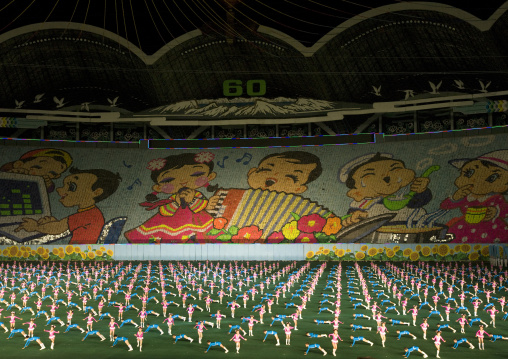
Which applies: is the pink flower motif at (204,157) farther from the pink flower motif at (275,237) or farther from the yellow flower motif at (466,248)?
the yellow flower motif at (466,248)

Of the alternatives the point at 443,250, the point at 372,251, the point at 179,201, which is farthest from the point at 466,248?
the point at 179,201

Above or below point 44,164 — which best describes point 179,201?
below

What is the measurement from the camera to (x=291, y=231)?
42906 millimetres

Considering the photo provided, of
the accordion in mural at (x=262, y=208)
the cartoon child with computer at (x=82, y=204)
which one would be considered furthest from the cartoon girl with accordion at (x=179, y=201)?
the cartoon child with computer at (x=82, y=204)

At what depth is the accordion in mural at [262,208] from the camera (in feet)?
143

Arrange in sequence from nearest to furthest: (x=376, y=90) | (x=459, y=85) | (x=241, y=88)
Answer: (x=459, y=85)
(x=376, y=90)
(x=241, y=88)

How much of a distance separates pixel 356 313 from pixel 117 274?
15.8 m

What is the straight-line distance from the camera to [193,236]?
4325cm

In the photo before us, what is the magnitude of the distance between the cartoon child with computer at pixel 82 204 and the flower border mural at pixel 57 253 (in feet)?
3.96

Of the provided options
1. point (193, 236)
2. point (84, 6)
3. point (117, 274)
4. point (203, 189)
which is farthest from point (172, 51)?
point (117, 274)

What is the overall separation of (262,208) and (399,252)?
10948mm

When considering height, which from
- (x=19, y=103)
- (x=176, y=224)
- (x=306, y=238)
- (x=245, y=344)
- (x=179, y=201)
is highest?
(x=19, y=103)

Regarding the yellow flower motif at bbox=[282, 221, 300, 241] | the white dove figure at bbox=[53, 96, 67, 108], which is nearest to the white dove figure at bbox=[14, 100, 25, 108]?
the white dove figure at bbox=[53, 96, 67, 108]

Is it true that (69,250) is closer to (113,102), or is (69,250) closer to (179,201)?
(179,201)
